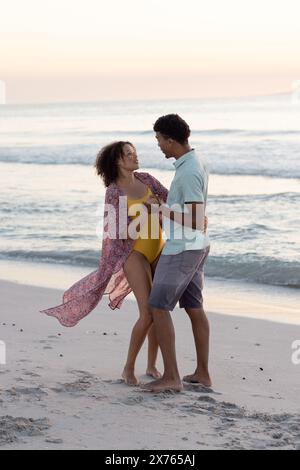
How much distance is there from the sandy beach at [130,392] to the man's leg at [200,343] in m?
0.13

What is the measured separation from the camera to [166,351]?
562 cm

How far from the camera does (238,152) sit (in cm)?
3023

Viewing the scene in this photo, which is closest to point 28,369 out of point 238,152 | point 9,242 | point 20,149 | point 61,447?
point 61,447

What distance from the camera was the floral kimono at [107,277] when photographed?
5.70 meters

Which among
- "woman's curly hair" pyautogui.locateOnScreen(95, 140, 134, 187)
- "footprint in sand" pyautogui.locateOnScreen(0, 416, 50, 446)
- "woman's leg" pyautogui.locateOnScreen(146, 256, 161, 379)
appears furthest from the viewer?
"woman's leg" pyautogui.locateOnScreen(146, 256, 161, 379)

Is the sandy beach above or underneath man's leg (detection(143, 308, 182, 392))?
underneath

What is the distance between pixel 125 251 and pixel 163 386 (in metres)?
0.88

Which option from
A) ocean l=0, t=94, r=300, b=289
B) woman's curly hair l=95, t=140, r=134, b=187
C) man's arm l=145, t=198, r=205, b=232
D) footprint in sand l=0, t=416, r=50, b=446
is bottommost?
footprint in sand l=0, t=416, r=50, b=446

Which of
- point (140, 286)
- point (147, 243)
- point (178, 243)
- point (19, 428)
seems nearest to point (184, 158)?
point (178, 243)

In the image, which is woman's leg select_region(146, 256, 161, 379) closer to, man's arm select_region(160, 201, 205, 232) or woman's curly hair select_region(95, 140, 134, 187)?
man's arm select_region(160, 201, 205, 232)

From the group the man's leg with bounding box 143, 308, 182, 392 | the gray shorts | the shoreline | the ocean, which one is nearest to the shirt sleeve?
the gray shorts

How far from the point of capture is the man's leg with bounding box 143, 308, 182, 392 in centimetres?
557

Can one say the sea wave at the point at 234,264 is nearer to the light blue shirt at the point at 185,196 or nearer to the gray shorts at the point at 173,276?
Answer: the gray shorts at the point at 173,276
